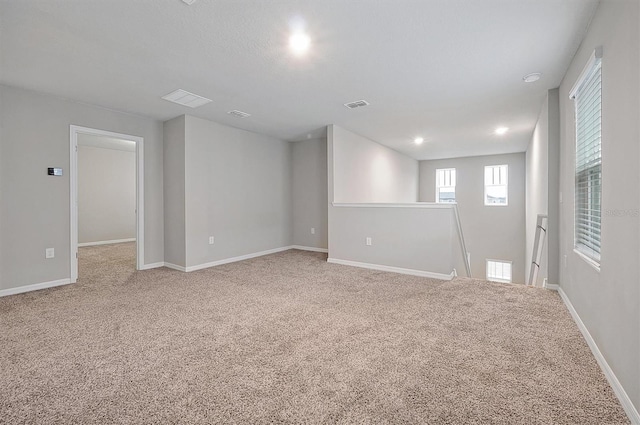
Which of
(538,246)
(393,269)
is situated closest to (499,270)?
(538,246)

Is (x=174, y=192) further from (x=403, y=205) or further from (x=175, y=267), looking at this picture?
(x=403, y=205)

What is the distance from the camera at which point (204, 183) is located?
4926 millimetres

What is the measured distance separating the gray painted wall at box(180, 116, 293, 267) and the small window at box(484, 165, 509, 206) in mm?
6146

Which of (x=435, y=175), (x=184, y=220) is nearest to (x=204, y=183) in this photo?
(x=184, y=220)

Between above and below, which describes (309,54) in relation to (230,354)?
above

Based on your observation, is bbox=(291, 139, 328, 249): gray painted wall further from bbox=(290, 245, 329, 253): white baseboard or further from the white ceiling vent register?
the white ceiling vent register

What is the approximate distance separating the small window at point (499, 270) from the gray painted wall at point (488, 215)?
15 cm

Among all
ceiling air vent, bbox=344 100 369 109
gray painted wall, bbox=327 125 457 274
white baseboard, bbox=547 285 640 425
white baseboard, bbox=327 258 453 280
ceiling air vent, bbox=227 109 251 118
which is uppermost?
ceiling air vent, bbox=344 100 369 109

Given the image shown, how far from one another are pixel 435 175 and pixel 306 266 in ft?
22.0

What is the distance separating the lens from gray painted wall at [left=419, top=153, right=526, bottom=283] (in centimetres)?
831

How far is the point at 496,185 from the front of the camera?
875cm

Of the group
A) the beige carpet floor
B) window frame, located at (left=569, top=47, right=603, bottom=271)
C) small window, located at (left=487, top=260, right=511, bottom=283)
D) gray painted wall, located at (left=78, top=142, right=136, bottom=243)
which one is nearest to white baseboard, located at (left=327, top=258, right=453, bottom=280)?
the beige carpet floor

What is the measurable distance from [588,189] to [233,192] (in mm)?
4914

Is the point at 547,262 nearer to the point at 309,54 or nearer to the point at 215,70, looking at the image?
the point at 309,54
